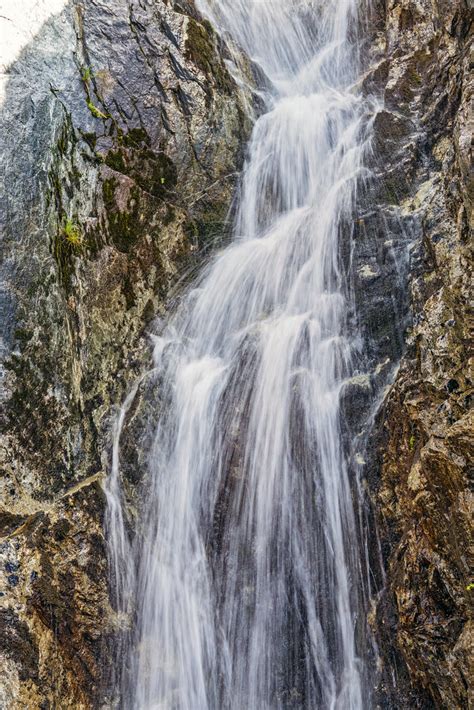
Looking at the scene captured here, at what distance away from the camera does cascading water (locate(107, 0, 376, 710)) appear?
4980 millimetres

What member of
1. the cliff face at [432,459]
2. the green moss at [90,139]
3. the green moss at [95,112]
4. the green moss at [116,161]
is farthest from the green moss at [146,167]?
the cliff face at [432,459]

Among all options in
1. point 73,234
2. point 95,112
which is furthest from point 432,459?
point 95,112

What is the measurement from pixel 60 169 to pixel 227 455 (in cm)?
362

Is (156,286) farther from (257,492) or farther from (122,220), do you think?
(257,492)

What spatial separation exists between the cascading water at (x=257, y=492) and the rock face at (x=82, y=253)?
15.7 inches

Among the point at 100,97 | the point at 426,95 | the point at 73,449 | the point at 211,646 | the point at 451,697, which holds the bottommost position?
the point at 451,697

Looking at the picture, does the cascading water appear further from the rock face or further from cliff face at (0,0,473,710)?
the rock face

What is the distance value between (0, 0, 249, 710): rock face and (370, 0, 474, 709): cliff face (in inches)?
109

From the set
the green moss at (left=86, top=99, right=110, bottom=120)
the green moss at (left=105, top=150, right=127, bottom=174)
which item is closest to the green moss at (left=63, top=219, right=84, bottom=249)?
the green moss at (left=105, top=150, right=127, bottom=174)

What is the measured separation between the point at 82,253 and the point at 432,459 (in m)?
4.25

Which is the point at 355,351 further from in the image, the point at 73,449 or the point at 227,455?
the point at 73,449

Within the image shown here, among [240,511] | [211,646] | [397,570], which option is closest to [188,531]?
[240,511]

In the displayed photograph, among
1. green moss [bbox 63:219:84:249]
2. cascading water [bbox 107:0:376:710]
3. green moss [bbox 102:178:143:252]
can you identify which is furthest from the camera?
green moss [bbox 102:178:143:252]

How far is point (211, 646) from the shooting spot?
17.4ft
